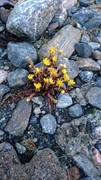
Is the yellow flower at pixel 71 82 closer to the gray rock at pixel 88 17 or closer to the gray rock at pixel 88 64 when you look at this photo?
the gray rock at pixel 88 64

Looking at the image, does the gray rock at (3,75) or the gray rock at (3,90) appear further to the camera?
the gray rock at (3,75)

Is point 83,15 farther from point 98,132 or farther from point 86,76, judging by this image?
point 98,132

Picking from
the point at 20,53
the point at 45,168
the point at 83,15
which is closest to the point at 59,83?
the point at 20,53

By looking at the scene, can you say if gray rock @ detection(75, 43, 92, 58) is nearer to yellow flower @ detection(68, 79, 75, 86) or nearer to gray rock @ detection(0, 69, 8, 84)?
yellow flower @ detection(68, 79, 75, 86)

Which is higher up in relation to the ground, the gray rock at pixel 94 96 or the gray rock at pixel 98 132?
the gray rock at pixel 94 96

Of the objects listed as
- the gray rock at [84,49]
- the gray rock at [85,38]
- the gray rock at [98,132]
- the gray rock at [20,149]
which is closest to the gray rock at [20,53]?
the gray rock at [84,49]

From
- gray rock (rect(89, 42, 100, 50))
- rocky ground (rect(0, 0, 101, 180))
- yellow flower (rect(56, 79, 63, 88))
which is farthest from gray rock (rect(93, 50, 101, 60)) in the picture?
yellow flower (rect(56, 79, 63, 88))

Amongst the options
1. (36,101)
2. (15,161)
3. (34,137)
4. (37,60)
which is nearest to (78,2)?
(37,60)
